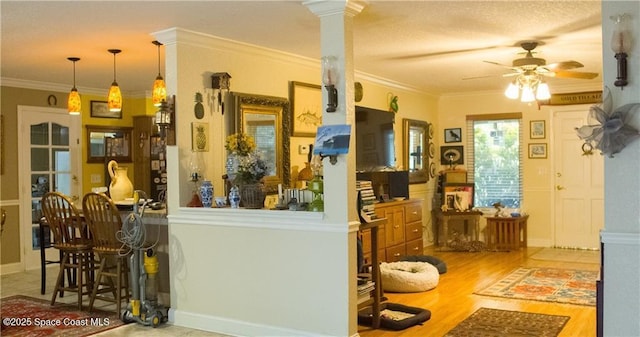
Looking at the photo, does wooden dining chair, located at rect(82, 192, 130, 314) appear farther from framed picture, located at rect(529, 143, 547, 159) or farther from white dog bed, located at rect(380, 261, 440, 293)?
framed picture, located at rect(529, 143, 547, 159)

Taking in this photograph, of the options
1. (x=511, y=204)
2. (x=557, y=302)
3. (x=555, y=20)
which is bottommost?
(x=557, y=302)


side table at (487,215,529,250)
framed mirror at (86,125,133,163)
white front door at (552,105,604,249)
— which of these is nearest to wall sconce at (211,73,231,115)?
framed mirror at (86,125,133,163)

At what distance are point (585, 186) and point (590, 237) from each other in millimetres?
717

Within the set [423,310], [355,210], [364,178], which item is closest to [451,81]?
[364,178]

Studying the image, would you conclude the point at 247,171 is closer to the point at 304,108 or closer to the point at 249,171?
the point at 249,171

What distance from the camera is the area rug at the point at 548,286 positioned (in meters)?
5.24

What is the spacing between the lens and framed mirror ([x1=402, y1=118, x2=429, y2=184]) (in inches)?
309

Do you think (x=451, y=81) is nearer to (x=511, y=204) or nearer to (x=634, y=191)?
(x=511, y=204)

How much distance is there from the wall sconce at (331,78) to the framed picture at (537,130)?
558 centimetres

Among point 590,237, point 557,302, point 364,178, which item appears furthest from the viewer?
point 590,237

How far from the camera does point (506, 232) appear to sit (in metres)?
8.12

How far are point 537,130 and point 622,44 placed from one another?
580 centimetres

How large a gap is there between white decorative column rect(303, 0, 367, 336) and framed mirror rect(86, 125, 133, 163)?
16.6ft

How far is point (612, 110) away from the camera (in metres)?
2.88
